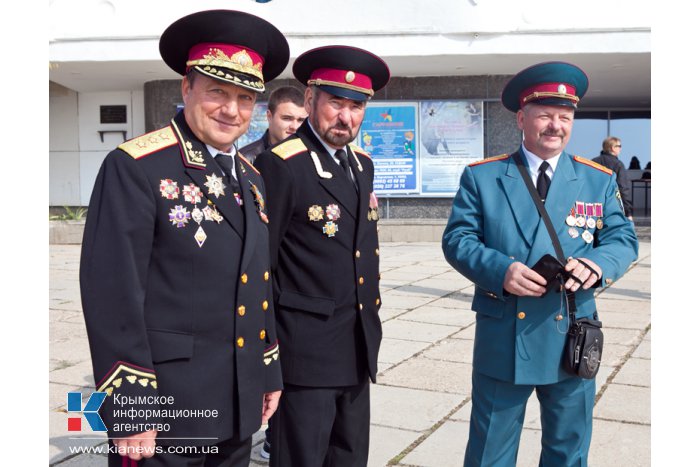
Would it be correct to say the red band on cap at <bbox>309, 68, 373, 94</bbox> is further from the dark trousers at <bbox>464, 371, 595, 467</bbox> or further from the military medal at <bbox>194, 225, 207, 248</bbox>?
the dark trousers at <bbox>464, 371, 595, 467</bbox>

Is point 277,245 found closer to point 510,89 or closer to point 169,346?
point 169,346

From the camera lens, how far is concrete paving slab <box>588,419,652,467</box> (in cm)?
392

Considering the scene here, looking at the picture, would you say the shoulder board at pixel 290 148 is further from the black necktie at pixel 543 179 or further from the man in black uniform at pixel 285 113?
the man in black uniform at pixel 285 113

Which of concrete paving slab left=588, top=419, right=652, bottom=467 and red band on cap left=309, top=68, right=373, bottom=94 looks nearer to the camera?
red band on cap left=309, top=68, right=373, bottom=94

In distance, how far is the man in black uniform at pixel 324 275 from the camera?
9.43ft

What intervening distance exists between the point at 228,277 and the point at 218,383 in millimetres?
328

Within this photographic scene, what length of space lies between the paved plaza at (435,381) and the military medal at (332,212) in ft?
Result: 5.25

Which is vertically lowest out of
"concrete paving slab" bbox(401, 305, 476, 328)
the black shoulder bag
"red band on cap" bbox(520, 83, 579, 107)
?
"concrete paving slab" bbox(401, 305, 476, 328)

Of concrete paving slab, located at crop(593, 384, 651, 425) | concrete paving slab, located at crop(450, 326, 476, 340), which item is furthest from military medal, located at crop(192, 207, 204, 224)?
concrete paving slab, located at crop(450, 326, 476, 340)

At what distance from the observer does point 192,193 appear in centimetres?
228

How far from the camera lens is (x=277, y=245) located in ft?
9.45

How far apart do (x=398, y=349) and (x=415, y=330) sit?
2.59 ft

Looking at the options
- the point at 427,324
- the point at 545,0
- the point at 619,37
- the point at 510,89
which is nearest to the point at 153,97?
the point at 545,0

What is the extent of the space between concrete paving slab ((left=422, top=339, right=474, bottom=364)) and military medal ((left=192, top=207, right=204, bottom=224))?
3.94 m
